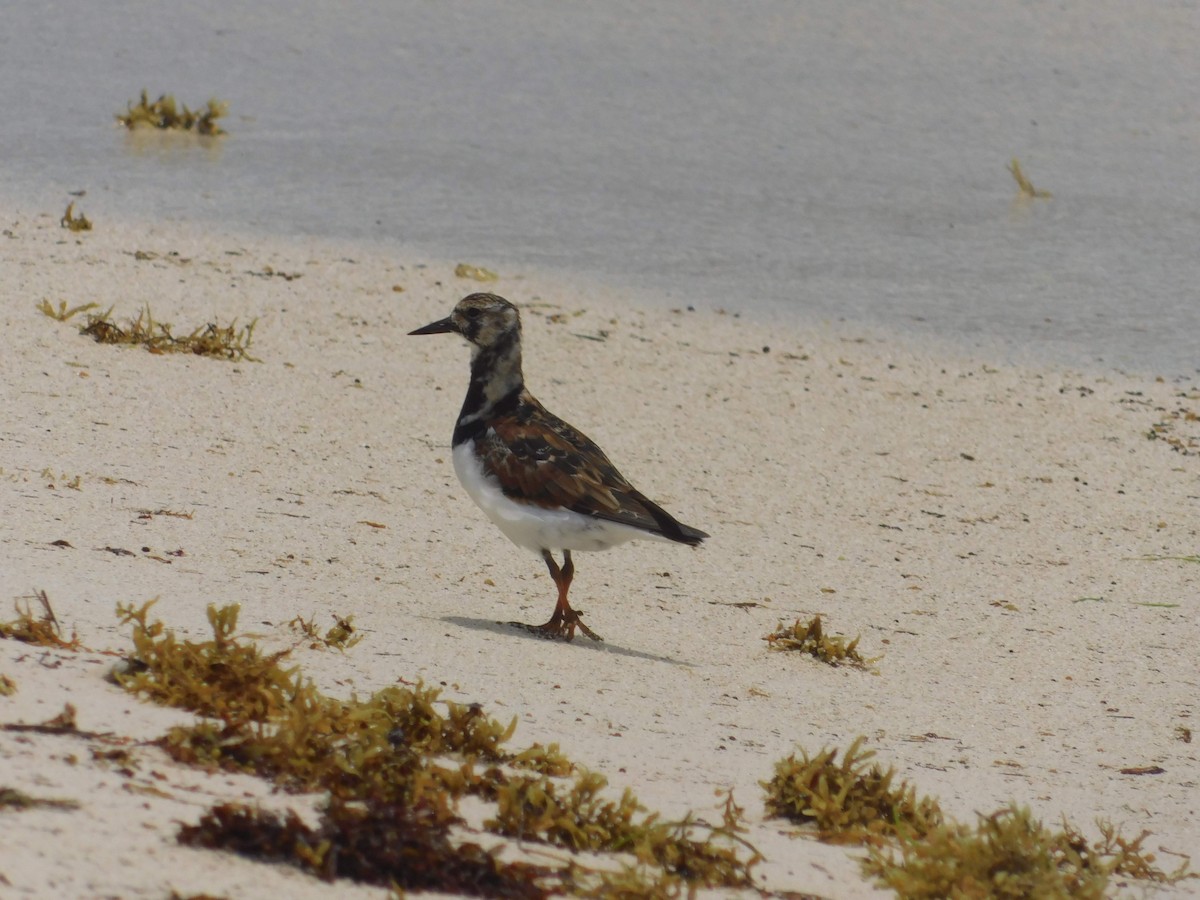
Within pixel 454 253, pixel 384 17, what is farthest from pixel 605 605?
pixel 384 17

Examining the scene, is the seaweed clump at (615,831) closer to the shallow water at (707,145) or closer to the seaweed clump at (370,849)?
the seaweed clump at (370,849)

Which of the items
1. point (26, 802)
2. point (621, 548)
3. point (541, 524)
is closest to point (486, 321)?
point (541, 524)

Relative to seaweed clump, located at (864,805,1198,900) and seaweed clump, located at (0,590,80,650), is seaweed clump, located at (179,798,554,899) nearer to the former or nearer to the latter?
seaweed clump, located at (864,805,1198,900)

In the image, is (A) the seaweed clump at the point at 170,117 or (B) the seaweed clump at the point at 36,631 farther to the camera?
(A) the seaweed clump at the point at 170,117

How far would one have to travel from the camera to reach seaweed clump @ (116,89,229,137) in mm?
16594

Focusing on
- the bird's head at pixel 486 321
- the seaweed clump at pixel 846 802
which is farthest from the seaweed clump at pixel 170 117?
the seaweed clump at pixel 846 802

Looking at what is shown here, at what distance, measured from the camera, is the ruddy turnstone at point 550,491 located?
6242 millimetres

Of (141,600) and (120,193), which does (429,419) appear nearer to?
(141,600)

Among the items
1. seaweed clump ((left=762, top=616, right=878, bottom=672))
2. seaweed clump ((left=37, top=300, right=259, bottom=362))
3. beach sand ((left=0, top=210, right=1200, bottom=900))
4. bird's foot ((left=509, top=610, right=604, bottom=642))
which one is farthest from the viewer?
seaweed clump ((left=37, top=300, right=259, bottom=362))

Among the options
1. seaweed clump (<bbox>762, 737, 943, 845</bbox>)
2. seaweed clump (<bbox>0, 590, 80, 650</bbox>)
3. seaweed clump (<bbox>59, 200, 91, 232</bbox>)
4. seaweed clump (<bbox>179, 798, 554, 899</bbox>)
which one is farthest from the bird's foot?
seaweed clump (<bbox>59, 200, 91, 232</bbox>)

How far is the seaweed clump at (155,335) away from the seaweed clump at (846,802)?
5.37m

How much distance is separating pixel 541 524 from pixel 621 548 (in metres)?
1.74

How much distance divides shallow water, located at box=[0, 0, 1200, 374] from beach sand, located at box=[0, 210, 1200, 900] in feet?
4.68

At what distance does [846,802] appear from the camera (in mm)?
4633
